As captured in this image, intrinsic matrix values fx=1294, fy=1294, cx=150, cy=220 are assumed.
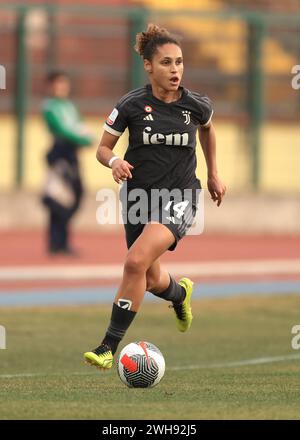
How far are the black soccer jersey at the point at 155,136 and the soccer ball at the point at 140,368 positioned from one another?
1.25 meters

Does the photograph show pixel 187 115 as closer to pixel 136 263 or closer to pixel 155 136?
pixel 155 136

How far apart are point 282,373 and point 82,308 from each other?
19.3ft

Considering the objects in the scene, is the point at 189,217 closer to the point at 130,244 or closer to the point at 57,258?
the point at 130,244

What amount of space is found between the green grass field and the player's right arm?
4.76 ft

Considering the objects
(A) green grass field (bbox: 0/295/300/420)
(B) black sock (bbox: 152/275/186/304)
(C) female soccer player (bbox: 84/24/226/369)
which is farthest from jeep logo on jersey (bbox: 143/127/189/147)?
(A) green grass field (bbox: 0/295/300/420)

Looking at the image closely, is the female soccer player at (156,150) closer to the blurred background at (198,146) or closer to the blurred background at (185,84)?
the blurred background at (198,146)

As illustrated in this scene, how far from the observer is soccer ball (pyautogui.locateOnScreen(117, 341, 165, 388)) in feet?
28.5

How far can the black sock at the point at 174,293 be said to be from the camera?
990cm

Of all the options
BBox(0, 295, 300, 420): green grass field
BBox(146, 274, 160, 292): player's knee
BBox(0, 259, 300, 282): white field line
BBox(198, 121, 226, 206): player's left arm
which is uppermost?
BBox(198, 121, 226, 206): player's left arm

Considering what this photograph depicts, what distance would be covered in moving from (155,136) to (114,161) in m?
0.42

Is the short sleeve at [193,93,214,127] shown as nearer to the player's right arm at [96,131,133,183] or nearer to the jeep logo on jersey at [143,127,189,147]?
the jeep logo on jersey at [143,127,189,147]

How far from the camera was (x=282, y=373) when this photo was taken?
987cm

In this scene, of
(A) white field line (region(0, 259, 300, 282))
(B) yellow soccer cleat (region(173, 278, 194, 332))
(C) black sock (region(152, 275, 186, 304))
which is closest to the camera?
(C) black sock (region(152, 275, 186, 304))

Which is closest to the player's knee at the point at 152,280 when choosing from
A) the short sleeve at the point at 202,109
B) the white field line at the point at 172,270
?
the short sleeve at the point at 202,109
